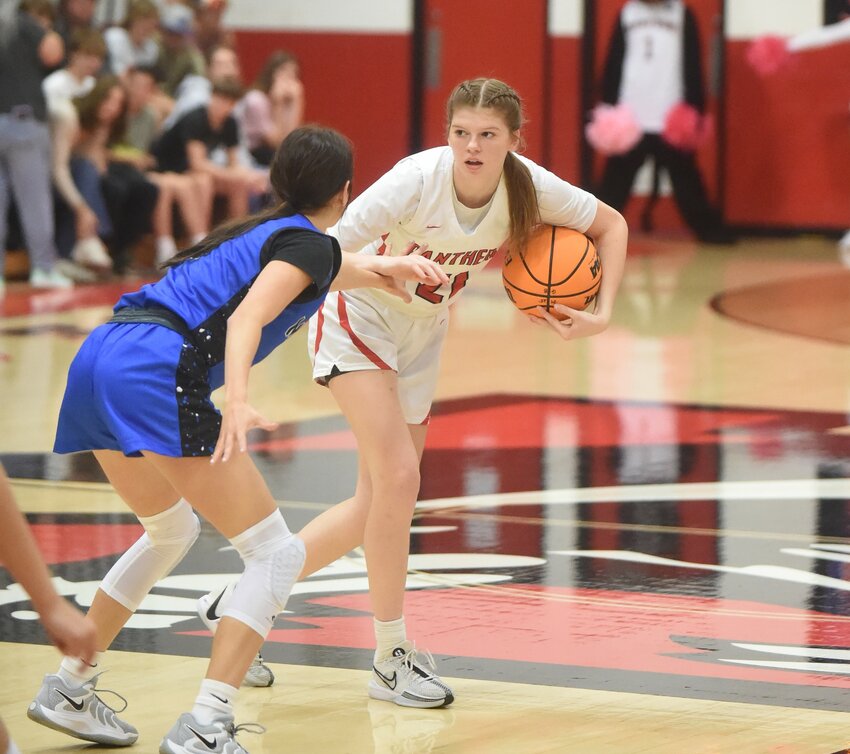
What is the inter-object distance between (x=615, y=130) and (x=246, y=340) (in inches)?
549

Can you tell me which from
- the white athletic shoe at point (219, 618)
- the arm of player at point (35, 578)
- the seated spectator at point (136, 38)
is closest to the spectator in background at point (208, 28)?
the seated spectator at point (136, 38)

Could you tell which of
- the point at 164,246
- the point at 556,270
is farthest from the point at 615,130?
the point at 556,270

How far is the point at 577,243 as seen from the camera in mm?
4664

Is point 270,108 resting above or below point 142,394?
below

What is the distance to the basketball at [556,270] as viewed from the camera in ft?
15.2

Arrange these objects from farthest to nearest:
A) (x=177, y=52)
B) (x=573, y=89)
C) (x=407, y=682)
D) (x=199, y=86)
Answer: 1. (x=573, y=89)
2. (x=177, y=52)
3. (x=199, y=86)
4. (x=407, y=682)

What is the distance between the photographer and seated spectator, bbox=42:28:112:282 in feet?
41.9

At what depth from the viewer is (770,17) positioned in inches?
691

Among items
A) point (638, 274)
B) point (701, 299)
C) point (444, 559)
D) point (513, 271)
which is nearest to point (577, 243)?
point (513, 271)

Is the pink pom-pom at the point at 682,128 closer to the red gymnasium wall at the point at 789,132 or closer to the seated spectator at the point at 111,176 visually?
the red gymnasium wall at the point at 789,132

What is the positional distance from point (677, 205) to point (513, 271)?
13129 millimetres

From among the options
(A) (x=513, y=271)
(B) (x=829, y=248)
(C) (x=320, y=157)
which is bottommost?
(B) (x=829, y=248)

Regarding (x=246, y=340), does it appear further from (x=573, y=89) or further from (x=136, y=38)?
(x=573, y=89)

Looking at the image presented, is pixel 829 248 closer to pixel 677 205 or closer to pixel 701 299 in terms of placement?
pixel 677 205
